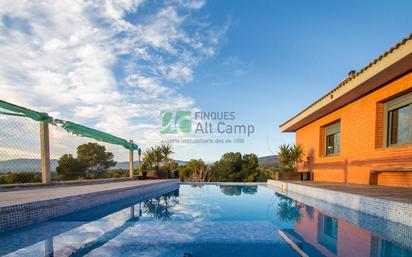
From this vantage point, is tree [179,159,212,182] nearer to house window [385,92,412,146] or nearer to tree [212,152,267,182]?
tree [212,152,267,182]

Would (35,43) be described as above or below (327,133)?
above

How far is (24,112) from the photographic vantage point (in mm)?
6094

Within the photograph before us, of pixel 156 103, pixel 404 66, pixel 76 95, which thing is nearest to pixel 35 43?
pixel 76 95

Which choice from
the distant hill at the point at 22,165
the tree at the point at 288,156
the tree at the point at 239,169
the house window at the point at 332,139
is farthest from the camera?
the tree at the point at 239,169

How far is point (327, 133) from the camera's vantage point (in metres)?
10.1

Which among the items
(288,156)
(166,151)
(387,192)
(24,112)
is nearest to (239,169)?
(288,156)

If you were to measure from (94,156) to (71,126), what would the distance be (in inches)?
102

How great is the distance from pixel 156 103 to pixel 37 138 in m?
7.44

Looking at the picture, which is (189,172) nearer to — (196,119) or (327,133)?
(196,119)

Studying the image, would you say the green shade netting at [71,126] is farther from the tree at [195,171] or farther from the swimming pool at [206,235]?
the tree at [195,171]

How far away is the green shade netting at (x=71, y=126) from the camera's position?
5.90m

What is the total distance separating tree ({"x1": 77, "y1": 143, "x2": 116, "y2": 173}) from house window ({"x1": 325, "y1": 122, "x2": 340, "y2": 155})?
1055 centimetres

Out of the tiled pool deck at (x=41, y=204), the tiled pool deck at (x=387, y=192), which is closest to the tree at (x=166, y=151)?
the tiled pool deck at (x=41, y=204)

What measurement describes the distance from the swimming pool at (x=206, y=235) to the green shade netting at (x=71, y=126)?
140 inches
